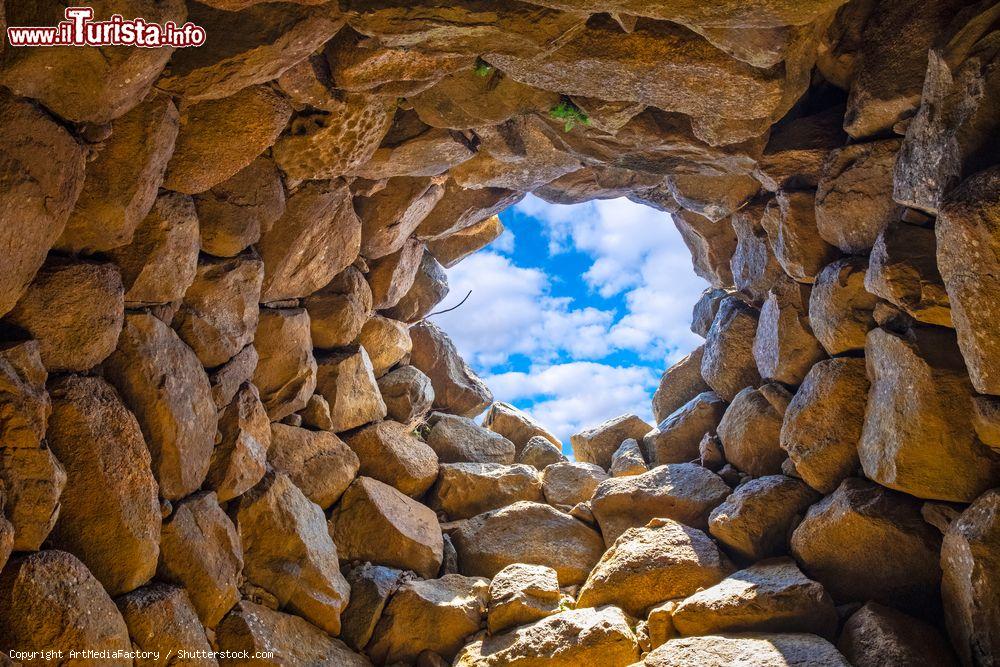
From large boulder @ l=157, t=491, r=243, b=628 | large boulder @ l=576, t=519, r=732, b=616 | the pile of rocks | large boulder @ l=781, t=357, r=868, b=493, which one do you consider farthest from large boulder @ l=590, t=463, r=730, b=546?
large boulder @ l=157, t=491, r=243, b=628

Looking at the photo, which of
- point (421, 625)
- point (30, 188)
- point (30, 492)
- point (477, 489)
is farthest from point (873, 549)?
point (30, 188)

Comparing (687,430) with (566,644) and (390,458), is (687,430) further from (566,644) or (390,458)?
(390,458)

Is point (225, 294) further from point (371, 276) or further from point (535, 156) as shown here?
point (535, 156)

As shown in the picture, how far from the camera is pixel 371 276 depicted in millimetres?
8523

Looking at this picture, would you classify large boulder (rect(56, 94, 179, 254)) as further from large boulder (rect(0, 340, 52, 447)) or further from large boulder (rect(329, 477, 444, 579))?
large boulder (rect(329, 477, 444, 579))

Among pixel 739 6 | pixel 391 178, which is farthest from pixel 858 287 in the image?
pixel 391 178

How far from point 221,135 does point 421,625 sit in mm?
5171

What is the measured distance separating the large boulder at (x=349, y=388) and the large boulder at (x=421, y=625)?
230cm

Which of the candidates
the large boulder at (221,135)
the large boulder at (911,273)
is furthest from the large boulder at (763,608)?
the large boulder at (221,135)

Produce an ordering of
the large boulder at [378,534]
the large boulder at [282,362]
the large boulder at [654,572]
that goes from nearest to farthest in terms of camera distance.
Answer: the large boulder at [654,572] → the large boulder at [282,362] → the large boulder at [378,534]

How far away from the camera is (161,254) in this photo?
520 centimetres

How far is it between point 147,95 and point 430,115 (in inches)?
99.9

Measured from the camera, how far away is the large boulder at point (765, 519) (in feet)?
22.2

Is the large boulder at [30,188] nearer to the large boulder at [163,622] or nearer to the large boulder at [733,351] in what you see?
the large boulder at [163,622]
